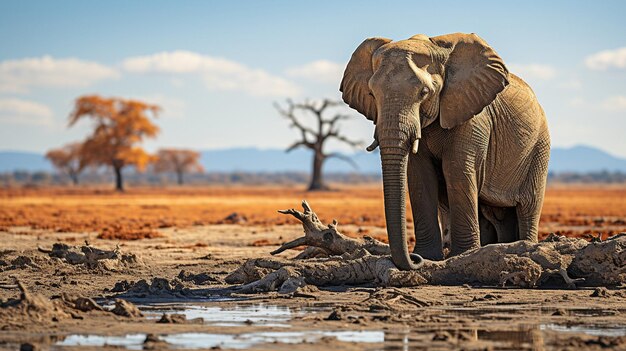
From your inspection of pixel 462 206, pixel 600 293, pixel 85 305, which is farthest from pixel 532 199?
pixel 85 305

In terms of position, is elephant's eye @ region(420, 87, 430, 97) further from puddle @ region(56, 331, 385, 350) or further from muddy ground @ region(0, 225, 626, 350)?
puddle @ region(56, 331, 385, 350)

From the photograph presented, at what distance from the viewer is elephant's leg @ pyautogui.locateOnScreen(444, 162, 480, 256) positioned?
13.5 meters

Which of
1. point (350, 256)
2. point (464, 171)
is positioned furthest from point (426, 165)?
point (350, 256)

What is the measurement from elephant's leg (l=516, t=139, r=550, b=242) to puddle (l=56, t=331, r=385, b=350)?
6.45m

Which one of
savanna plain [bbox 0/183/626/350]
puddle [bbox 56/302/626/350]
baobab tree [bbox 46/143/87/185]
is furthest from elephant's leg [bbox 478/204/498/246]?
baobab tree [bbox 46/143/87/185]

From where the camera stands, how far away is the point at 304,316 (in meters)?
10.2

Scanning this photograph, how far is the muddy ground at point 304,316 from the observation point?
867 cm

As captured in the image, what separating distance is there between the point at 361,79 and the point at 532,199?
11.0 feet

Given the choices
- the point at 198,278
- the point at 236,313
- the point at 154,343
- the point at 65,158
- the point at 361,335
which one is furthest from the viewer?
the point at 65,158

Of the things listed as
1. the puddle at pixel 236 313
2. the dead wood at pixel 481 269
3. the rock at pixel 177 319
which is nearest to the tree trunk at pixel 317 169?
the dead wood at pixel 481 269

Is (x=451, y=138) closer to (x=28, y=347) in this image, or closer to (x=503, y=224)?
(x=503, y=224)

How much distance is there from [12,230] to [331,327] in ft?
61.8

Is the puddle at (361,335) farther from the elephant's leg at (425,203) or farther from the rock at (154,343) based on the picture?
the elephant's leg at (425,203)

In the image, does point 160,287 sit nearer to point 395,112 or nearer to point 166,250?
point 395,112
